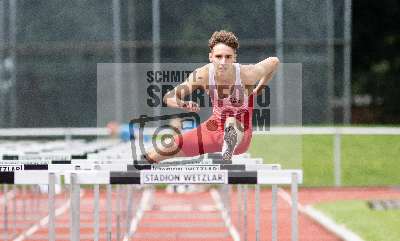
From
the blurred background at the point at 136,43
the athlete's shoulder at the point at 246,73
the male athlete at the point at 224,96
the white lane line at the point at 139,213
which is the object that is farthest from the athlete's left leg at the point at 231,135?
the blurred background at the point at 136,43

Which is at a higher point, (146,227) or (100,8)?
(100,8)

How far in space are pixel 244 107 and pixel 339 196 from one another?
35.3 ft

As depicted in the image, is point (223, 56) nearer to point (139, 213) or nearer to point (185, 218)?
point (185, 218)

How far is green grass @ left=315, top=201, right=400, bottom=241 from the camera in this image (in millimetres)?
10116

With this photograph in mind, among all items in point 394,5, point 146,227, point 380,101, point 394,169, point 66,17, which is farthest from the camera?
point 394,5

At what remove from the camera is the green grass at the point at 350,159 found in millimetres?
17891

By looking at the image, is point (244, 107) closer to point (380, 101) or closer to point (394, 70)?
point (380, 101)

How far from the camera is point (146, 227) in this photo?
40.5 ft

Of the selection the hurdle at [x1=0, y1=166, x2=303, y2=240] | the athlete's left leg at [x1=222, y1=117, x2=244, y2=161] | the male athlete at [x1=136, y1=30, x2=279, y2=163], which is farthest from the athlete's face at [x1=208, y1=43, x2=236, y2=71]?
the hurdle at [x1=0, y1=166, x2=303, y2=240]

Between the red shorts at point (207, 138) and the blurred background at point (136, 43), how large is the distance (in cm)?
811

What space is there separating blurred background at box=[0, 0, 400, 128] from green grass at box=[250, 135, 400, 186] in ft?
5.51

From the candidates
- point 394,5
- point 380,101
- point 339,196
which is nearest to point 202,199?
point 339,196

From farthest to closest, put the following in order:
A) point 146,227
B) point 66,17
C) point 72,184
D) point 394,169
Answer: point 394,169
point 66,17
point 146,227
point 72,184

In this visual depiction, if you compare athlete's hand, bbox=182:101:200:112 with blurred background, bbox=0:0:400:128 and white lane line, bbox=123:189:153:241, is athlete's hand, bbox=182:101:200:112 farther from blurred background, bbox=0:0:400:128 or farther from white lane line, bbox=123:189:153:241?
blurred background, bbox=0:0:400:128
